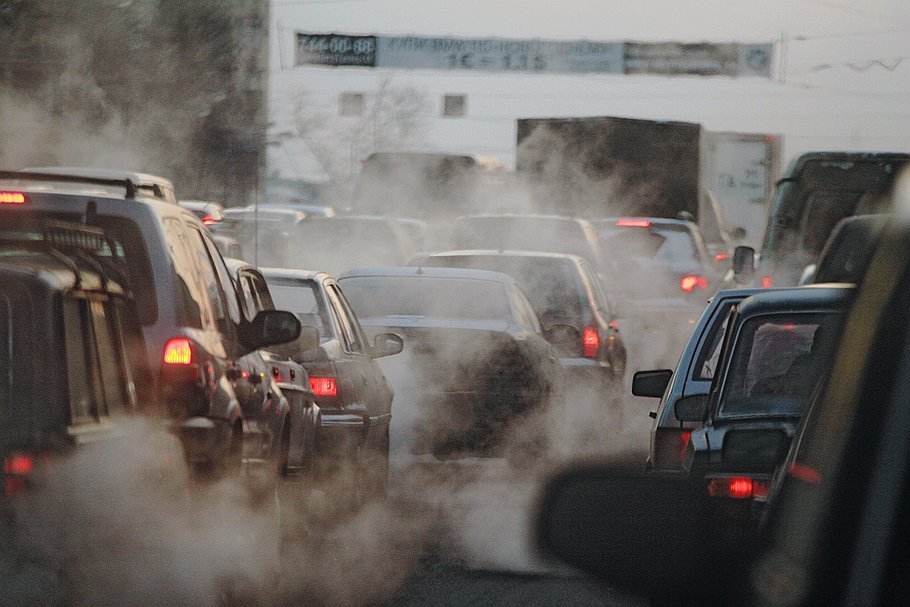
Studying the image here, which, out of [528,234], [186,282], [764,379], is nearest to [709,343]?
[764,379]

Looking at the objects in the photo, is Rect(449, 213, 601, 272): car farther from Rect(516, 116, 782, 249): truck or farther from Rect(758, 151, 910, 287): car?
Rect(516, 116, 782, 249): truck

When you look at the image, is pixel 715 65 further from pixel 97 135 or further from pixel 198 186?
pixel 97 135

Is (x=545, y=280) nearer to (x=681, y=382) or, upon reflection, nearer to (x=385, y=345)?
(x=385, y=345)

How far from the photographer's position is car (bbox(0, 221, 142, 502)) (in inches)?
158

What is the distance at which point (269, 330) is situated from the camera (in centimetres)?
689

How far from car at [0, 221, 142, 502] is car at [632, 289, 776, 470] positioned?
120 inches

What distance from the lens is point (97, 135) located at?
2805cm

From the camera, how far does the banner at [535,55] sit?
167 feet

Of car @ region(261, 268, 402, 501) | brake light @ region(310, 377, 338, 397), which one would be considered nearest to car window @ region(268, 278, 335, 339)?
car @ region(261, 268, 402, 501)

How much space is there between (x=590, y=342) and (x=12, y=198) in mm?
9304

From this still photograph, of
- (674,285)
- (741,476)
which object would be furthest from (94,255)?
(674,285)

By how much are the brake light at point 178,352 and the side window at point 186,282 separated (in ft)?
0.33

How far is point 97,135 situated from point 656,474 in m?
26.4

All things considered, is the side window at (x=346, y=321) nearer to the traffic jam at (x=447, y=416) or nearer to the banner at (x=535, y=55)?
the traffic jam at (x=447, y=416)
